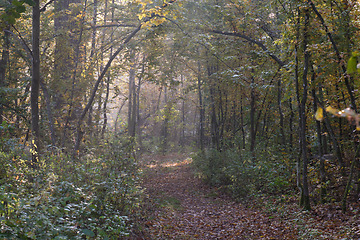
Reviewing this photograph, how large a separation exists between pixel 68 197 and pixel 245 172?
289 inches

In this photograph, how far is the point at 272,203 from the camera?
8062 millimetres

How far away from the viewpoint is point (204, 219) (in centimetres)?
800

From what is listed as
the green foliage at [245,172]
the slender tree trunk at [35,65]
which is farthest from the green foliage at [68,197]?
the green foliage at [245,172]

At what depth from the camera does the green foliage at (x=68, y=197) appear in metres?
2.85

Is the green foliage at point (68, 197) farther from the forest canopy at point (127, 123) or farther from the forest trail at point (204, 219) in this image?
the forest trail at point (204, 219)

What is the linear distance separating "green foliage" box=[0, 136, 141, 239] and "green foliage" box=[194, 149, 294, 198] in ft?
14.5

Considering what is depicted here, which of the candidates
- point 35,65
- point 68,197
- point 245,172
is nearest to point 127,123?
point 35,65

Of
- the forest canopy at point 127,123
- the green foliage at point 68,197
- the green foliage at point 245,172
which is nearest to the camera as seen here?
the green foliage at point 68,197

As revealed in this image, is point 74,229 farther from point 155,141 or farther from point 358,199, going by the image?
point 155,141

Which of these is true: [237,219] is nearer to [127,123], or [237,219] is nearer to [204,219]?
[204,219]

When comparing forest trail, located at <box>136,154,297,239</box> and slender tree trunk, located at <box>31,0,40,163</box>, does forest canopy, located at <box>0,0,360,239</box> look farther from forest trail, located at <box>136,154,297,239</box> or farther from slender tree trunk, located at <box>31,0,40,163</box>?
forest trail, located at <box>136,154,297,239</box>

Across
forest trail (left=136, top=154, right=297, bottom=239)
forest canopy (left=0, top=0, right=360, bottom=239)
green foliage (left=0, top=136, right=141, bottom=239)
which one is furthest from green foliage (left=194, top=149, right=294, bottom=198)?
green foliage (left=0, top=136, right=141, bottom=239)

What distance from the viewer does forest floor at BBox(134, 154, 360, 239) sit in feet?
17.9

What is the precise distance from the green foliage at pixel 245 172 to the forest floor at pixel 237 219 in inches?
19.4
